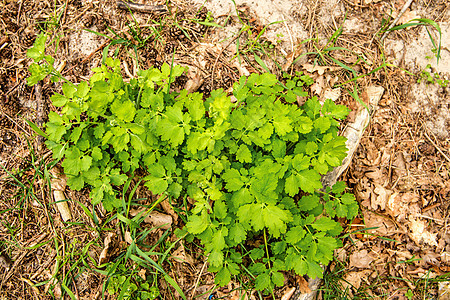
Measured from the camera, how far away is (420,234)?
116 inches

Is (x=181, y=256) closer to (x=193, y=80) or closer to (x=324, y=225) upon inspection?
(x=324, y=225)

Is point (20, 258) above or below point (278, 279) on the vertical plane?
below

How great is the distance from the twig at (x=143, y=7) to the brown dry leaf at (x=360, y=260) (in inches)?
123

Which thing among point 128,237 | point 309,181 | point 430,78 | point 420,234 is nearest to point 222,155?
point 309,181

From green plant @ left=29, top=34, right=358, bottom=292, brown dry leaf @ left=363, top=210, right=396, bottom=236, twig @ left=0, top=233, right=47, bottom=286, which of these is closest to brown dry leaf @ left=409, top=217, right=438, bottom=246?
brown dry leaf @ left=363, top=210, right=396, bottom=236

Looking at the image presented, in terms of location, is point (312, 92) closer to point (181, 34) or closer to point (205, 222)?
point (181, 34)

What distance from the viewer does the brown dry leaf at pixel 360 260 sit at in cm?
287

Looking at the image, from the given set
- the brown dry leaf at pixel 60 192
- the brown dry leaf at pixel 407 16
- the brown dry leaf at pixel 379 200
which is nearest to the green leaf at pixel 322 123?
the brown dry leaf at pixel 379 200

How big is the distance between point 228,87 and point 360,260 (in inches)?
86.2

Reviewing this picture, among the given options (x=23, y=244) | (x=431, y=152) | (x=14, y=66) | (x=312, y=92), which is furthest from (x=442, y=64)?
(x=23, y=244)

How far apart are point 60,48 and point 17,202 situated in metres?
1.55

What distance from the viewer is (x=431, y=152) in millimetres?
3068

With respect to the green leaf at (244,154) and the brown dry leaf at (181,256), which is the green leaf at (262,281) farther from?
the green leaf at (244,154)

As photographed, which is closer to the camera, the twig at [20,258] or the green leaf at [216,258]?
the green leaf at [216,258]
